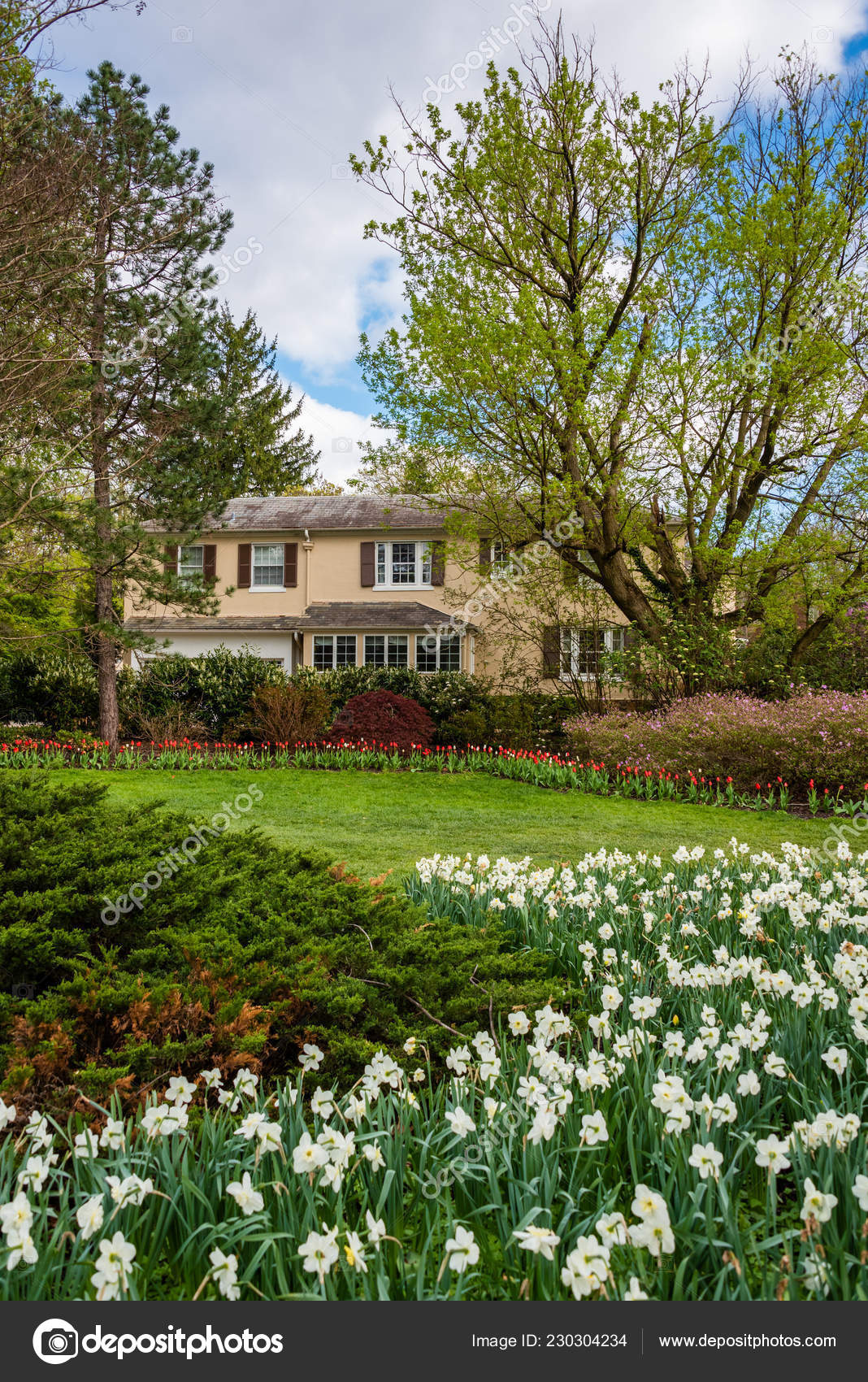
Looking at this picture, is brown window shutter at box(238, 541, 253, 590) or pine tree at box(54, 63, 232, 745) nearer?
pine tree at box(54, 63, 232, 745)

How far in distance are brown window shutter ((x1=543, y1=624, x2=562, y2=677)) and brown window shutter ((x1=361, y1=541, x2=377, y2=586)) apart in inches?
257

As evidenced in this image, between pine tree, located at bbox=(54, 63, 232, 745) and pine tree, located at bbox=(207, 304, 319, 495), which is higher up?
pine tree, located at bbox=(207, 304, 319, 495)

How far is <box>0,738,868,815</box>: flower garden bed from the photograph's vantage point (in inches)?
420

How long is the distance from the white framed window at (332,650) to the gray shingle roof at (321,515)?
129 inches

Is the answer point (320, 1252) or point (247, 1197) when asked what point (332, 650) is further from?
point (320, 1252)

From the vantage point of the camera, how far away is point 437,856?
211 inches

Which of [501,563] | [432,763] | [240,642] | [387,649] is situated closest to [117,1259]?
[432,763]

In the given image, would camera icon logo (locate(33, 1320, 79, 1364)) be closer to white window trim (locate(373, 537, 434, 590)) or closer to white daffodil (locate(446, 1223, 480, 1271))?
white daffodil (locate(446, 1223, 480, 1271))

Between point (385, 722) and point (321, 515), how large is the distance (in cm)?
1134

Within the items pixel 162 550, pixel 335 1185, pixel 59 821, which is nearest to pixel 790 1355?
pixel 335 1185

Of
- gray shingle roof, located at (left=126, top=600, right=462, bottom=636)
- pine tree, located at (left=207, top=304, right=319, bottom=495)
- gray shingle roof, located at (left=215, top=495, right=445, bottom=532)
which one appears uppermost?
pine tree, located at (left=207, top=304, right=319, bottom=495)

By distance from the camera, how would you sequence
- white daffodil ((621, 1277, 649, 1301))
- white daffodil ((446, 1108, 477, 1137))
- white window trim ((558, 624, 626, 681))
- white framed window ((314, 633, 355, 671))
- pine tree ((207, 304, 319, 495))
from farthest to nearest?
1. pine tree ((207, 304, 319, 495))
2. white framed window ((314, 633, 355, 671))
3. white window trim ((558, 624, 626, 681))
4. white daffodil ((446, 1108, 477, 1137))
5. white daffodil ((621, 1277, 649, 1301))

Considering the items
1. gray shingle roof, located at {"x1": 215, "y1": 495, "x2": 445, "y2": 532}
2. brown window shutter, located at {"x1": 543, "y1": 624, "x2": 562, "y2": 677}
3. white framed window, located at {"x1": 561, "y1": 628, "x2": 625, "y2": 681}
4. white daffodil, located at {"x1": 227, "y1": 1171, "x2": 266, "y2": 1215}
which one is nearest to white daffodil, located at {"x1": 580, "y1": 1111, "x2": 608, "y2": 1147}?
white daffodil, located at {"x1": 227, "y1": 1171, "x2": 266, "y2": 1215}

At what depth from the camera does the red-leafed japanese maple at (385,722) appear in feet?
47.6
